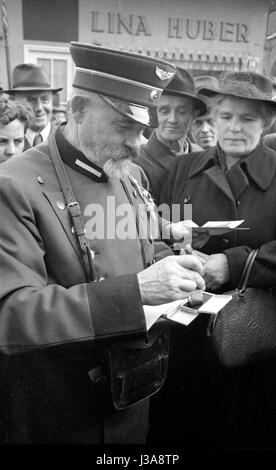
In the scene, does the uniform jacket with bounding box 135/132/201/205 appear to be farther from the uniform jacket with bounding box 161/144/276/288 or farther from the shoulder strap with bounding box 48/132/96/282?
the shoulder strap with bounding box 48/132/96/282

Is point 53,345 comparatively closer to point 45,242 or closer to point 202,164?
point 45,242

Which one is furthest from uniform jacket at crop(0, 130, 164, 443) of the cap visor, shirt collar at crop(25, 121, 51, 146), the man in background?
shirt collar at crop(25, 121, 51, 146)

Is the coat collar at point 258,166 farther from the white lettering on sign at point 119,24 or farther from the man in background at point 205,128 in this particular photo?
the white lettering on sign at point 119,24

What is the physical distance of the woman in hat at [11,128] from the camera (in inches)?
134

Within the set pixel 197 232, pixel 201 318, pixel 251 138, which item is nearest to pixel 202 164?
pixel 251 138

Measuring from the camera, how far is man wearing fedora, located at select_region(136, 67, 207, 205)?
138 inches

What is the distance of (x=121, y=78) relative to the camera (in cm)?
202

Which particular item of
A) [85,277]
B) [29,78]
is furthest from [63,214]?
[29,78]

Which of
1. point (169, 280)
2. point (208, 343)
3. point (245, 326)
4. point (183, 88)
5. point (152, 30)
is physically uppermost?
point (152, 30)

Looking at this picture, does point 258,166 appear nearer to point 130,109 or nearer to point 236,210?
point 236,210

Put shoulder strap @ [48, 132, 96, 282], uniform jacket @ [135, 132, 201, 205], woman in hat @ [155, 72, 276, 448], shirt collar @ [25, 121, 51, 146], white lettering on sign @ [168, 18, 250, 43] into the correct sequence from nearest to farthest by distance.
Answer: shoulder strap @ [48, 132, 96, 282], woman in hat @ [155, 72, 276, 448], uniform jacket @ [135, 132, 201, 205], shirt collar @ [25, 121, 51, 146], white lettering on sign @ [168, 18, 250, 43]

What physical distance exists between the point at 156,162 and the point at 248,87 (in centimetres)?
96

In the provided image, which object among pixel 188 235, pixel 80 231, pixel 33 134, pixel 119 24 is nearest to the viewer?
pixel 80 231

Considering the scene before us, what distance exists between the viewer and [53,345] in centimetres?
163
